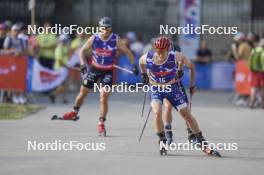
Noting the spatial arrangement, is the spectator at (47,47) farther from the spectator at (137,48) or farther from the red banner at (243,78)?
the spectator at (137,48)

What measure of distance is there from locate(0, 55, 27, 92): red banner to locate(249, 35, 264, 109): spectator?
577cm

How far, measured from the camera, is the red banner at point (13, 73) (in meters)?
22.5

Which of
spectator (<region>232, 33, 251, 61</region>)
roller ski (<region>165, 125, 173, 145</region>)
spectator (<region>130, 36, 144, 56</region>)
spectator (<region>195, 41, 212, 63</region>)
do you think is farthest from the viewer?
spectator (<region>130, 36, 144, 56</region>)

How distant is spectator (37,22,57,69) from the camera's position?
24.2 metres

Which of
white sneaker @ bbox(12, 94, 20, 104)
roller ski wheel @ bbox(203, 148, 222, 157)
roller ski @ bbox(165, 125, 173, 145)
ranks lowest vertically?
roller ski wheel @ bbox(203, 148, 222, 157)

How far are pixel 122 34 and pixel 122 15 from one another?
0.71m

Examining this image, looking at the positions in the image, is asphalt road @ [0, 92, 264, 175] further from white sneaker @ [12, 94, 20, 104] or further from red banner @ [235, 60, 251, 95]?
red banner @ [235, 60, 251, 95]

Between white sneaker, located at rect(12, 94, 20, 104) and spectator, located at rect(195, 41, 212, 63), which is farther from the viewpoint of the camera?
spectator, located at rect(195, 41, 212, 63)

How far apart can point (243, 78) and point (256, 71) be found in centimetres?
168

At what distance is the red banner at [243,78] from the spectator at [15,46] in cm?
601

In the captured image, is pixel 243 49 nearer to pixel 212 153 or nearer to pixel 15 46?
pixel 15 46

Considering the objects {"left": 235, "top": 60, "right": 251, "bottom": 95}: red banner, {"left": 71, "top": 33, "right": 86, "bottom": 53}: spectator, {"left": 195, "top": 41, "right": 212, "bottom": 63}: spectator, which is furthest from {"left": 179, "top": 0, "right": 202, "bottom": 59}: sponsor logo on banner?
{"left": 235, "top": 60, "right": 251, "bottom": 95}: red banner

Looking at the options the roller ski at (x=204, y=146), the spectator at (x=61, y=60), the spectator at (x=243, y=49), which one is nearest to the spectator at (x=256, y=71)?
the spectator at (x=243, y=49)

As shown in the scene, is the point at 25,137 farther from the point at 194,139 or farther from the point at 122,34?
the point at 122,34
